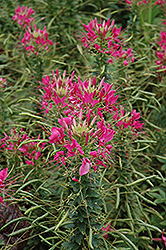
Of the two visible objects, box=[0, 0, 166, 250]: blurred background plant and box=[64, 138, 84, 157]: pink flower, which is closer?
box=[64, 138, 84, 157]: pink flower

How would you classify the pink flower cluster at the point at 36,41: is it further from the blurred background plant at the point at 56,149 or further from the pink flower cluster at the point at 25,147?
the pink flower cluster at the point at 25,147

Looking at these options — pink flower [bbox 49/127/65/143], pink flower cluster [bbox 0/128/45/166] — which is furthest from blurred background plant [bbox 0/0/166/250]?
pink flower [bbox 49/127/65/143]

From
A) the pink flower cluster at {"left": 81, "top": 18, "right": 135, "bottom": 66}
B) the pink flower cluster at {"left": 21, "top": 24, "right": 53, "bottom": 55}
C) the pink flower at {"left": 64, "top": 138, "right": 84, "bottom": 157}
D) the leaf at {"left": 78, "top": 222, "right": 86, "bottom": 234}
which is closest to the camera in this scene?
the pink flower at {"left": 64, "top": 138, "right": 84, "bottom": 157}

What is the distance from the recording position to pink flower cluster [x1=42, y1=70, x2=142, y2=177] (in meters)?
0.91

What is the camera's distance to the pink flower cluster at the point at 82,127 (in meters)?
0.91

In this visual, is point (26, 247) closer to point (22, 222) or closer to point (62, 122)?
point (22, 222)

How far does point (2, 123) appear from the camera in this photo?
5.22 feet

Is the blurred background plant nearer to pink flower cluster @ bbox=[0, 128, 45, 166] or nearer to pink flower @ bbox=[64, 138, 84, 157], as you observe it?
pink flower cluster @ bbox=[0, 128, 45, 166]

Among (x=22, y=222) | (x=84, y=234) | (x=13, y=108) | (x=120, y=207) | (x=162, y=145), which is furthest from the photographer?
(x=13, y=108)

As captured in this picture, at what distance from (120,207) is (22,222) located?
574 millimetres

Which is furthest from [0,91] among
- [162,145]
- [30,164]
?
[162,145]

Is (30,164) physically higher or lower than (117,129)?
lower

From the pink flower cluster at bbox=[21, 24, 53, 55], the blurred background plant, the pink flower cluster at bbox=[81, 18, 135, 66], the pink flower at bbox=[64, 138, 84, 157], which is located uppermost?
the pink flower cluster at bbox=[81, 18, 135, 66]

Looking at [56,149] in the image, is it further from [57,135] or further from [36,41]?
[36,41]
